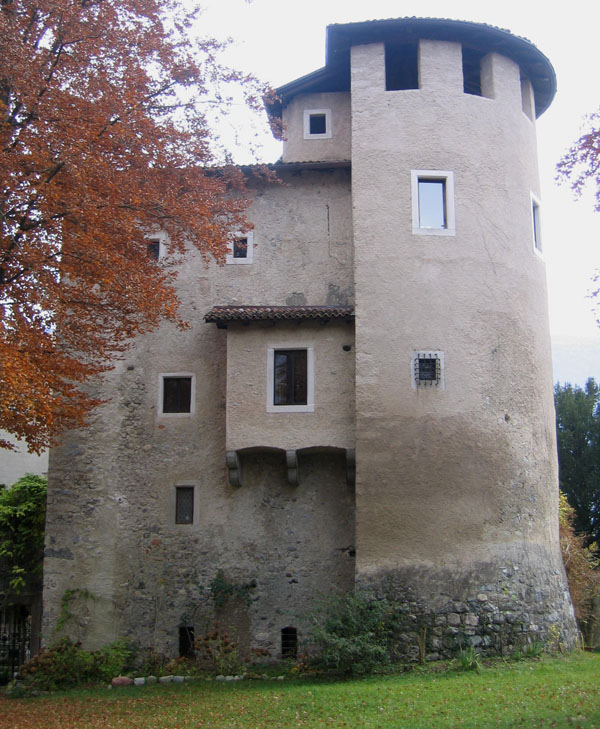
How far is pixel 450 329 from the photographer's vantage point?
61.1ft

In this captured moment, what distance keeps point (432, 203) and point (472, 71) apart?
442cm

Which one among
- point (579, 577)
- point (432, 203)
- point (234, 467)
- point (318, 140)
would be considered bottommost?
point (579, 577)

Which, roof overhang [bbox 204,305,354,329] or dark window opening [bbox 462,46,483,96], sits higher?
dark window opening [bbox 462,46,483,96]

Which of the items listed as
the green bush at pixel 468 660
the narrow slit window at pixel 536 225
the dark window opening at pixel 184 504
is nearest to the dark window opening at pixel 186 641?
the dark window opening at pixel 184 504

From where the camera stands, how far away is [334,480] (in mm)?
19500

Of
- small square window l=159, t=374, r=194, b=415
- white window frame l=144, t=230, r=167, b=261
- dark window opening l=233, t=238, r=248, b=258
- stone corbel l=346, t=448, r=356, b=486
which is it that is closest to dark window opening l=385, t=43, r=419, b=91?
dark window opening l=233, t=238, r=248, b=258

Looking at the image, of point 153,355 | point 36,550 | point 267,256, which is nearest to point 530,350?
point 267,256

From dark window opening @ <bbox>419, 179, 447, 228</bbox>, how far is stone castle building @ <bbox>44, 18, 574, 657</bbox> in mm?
51

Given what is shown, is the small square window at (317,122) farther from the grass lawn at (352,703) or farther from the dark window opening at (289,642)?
the grass lawn at (352,703)

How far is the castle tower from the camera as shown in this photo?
17.6 metres

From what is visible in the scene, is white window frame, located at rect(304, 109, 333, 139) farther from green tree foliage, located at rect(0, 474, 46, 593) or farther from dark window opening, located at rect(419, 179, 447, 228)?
green tree foliage, located at rect(0, 474, 46, 593)

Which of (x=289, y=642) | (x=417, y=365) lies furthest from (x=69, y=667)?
(x=417, y=365)

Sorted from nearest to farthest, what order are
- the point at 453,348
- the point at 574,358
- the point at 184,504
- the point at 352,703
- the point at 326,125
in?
the point at 352,703 → the point at 453,348 → the point at 184,504 → the point at 326,125 → the point at 574,358

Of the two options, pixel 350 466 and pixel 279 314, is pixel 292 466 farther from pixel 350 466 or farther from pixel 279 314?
pixel 279 314
